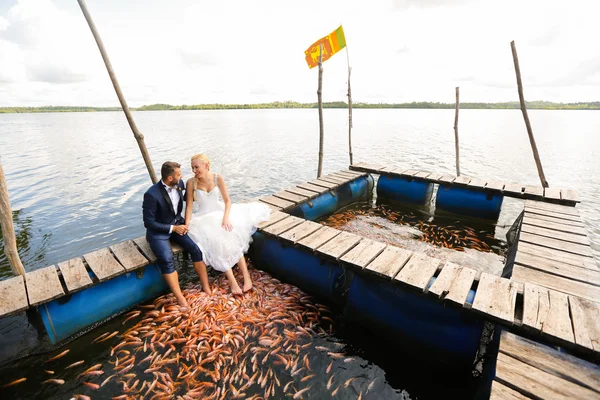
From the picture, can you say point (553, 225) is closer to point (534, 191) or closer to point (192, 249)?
point (534, 191)

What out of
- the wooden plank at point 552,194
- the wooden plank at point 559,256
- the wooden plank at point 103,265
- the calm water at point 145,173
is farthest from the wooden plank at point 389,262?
the wooden plank at point 552,194

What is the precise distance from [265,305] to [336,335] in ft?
5.38

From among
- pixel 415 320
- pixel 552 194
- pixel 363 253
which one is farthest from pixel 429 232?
pixel 415 320

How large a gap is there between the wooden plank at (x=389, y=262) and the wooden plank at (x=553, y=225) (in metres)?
4.81

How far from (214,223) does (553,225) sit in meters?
9.13

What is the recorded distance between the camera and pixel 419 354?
4738 mm

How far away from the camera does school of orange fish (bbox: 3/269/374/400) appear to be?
4188 mm

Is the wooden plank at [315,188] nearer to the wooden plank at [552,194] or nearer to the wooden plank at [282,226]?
the wooden plank at [282,226]

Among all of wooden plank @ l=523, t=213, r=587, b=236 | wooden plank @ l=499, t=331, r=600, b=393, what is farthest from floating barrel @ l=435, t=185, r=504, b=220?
Result: wooden plank @ l=499, t=331, r=600, b=393

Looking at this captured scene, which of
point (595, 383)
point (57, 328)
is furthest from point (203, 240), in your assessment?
point (595, 383)

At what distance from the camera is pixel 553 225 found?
7.28 meters

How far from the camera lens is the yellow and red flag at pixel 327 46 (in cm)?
1252

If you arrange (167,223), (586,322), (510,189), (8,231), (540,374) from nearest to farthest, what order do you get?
(540,374)
(586,322)
(167,223)
(8,231)
(510,189)

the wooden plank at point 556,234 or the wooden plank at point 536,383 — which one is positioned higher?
the wooden plank at point 536,383
